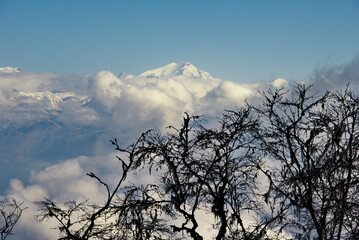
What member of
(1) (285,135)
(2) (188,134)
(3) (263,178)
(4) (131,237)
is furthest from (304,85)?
(4) (131,237)

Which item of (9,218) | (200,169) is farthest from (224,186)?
(9,218)

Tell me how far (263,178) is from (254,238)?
9.30 feet

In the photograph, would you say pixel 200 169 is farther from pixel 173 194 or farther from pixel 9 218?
pixel 9 218

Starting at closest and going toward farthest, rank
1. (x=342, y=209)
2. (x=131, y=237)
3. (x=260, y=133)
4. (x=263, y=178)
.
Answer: (x=342, y=209), (x=131, y=237), (x=260, y=133), (x=263, y=178)

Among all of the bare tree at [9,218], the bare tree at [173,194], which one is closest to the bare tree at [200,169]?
the bare tree at [173,194]

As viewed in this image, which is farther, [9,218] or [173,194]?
[9,218]

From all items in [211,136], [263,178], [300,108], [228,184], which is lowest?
[228,184]

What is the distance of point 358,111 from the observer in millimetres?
12180

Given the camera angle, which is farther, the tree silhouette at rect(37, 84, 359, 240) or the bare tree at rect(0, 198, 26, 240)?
the bare tree at rect(0, 198, 26, 240)

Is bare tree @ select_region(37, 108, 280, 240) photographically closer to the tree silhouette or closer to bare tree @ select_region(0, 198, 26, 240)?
the tree silhouette

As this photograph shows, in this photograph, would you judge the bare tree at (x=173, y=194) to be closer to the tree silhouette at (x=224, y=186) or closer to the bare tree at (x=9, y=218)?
the tree silhouette at (x=224, y=186)

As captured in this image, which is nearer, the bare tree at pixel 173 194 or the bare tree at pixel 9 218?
the bare tree at pixel 173 194

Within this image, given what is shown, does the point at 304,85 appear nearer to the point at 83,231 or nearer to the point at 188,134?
the point at 188,134

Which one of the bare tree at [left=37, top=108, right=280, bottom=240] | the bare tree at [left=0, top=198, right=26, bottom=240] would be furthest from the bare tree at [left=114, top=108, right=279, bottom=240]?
the bare tree at [left=0, top=198, right=26, bottom=240]
